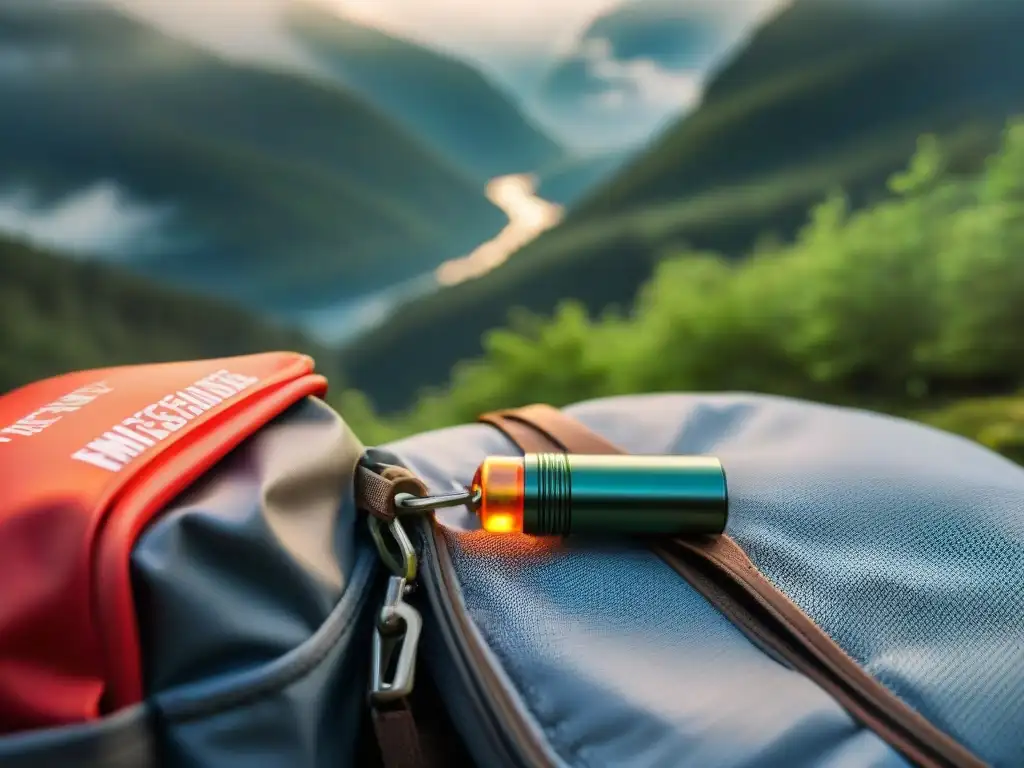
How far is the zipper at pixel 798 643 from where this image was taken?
284mm

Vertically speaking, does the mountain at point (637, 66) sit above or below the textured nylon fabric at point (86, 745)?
above

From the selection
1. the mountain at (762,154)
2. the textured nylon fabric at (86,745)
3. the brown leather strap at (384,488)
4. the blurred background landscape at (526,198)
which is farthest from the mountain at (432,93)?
the textured nylon fabric at (86,745)

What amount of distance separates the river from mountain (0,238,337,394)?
8cm

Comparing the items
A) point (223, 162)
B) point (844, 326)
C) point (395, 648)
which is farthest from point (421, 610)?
point (223, 162)

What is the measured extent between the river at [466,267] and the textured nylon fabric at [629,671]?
840mm

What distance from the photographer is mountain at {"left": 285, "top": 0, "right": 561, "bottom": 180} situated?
1088mm

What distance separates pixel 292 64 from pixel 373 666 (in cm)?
96

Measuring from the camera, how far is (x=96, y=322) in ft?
3.26

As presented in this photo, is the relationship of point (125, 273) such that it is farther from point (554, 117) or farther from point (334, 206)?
point (554, 117)

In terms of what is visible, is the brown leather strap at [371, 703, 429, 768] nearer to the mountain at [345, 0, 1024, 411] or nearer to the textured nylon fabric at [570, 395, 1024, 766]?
the textured nylon fabric at [570, 395, 1024, 766]

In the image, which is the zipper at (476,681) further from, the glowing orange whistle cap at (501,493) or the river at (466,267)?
the river at (466,267)

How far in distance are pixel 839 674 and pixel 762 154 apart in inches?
41.2

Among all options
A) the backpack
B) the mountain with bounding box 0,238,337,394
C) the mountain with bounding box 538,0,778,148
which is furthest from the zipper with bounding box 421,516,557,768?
the mountain with bounding box 538,0,778,148

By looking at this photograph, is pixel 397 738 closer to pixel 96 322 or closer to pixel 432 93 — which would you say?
pixel 96 322
